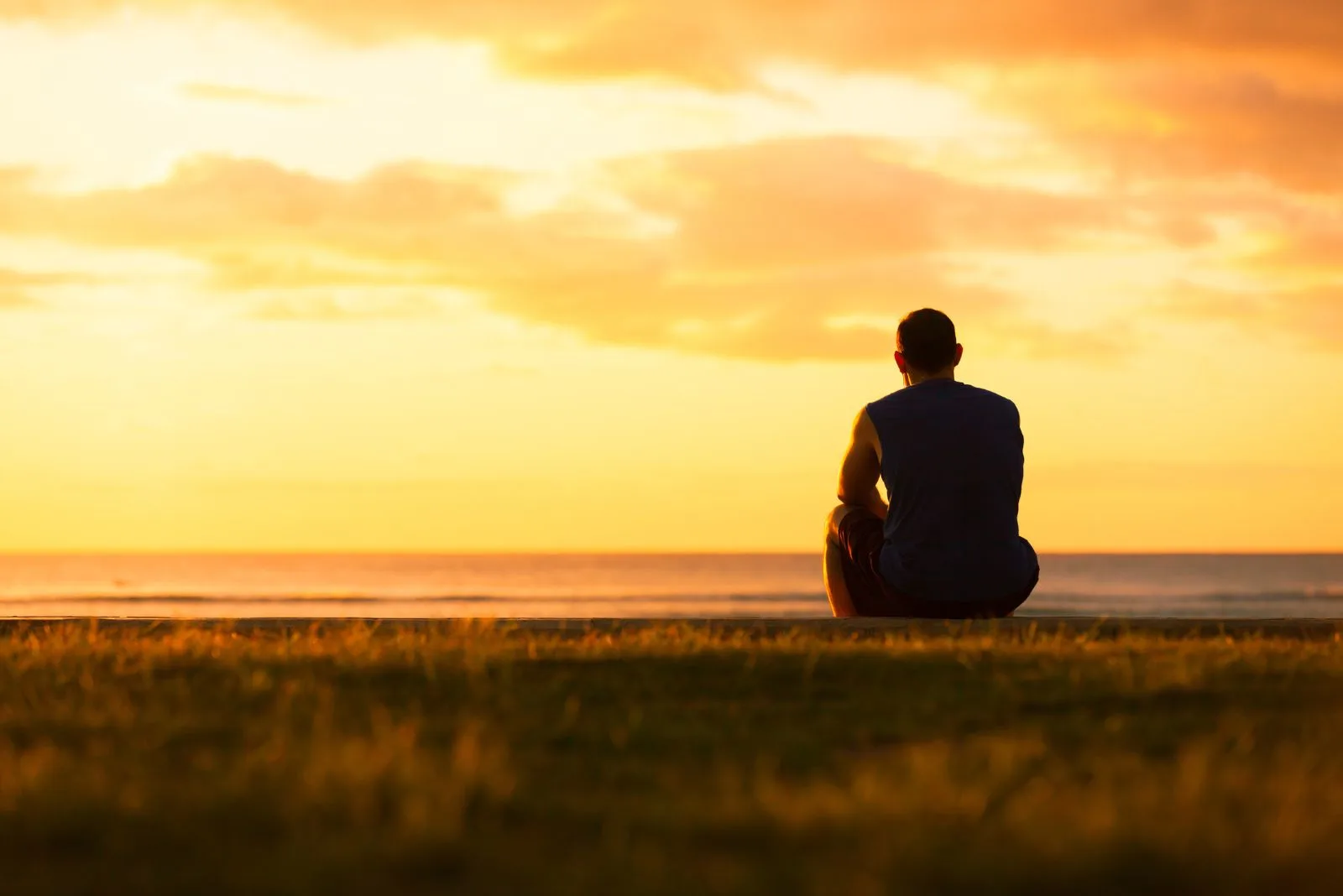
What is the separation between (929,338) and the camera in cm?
660

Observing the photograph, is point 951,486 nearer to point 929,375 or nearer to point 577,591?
point 929,375

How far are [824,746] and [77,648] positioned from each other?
341 cm

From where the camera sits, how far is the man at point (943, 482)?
6.26 m

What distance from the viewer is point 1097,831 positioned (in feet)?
8.54

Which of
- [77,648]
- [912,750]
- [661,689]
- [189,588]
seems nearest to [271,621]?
[77,648]

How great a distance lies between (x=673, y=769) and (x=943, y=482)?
3.27 meters

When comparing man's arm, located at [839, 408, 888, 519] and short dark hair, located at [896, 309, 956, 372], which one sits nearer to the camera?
man's arm, located at [839, 408, 888, 519]

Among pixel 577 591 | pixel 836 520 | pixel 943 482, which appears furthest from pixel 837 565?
pixel 577 591

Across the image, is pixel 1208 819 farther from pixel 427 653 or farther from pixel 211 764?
pixel 427 653

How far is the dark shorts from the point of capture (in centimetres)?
660

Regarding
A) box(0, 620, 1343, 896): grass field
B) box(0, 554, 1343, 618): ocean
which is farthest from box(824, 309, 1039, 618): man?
box(0, 554, 1343, 618): ocean

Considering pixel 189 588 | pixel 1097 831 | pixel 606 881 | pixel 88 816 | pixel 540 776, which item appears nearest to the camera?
pixel 606 881

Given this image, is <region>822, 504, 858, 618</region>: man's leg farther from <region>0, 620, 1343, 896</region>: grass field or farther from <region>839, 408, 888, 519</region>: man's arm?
<region>0, 620, 1343, 896</region>: grass field

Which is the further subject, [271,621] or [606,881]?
[271,621]
